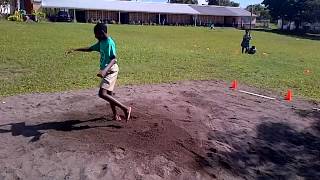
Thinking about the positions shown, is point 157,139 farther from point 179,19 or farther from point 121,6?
point 179,19

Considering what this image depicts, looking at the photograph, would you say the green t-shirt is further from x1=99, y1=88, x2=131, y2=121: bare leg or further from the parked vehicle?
the parked vehicle

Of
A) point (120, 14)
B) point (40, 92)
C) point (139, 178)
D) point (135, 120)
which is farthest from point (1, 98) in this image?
point (120, 14)

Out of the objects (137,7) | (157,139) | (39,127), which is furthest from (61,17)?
(157,139)

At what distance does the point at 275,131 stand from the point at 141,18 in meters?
61.7

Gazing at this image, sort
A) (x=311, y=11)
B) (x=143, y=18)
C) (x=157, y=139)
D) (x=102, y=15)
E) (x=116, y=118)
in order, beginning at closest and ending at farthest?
(x=157, y=139) < (x=116, y=118) < (x=102, y=15) < (x=143, y=18) < (x=311, y=11)

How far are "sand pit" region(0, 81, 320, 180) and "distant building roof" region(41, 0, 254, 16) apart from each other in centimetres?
5478

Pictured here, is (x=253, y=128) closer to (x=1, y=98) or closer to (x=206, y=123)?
(x=206, y=123)

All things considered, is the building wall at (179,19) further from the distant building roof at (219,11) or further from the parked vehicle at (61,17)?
the parked vehicle at (61,17)

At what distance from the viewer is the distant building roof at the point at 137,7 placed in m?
62.5

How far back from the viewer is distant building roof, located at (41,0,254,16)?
62.5m

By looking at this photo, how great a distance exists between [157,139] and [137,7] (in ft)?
208

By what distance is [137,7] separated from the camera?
68.1m

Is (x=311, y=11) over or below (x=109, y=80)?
over

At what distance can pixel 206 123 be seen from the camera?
7.37 metres
